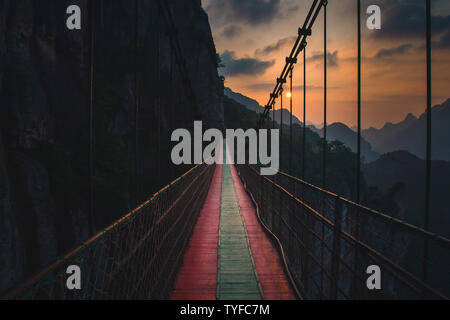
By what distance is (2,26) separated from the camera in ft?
27.3

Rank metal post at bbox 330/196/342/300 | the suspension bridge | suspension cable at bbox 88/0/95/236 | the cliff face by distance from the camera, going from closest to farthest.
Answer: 1. the suspension bridge
2. suspension cable at bbox 88/0/95/236
3. metal post at bbox 330/196/342/300
4. the cliff face

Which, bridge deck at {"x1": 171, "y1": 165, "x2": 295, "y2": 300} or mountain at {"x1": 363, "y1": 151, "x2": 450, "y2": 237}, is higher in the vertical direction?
bridge deck at {"x1": 171, "y1": 165, "x2": 295, "y2": 300}

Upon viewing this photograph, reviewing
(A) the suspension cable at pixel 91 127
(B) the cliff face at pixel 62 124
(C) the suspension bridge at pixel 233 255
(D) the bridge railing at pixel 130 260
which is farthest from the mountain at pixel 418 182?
(A) the suspension cable at pixel 91 127

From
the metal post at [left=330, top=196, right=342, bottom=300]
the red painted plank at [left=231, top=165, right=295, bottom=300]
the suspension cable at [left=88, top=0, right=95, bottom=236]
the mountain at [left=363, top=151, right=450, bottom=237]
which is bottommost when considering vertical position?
the mountain at [left=363, top=151, right=450, bottom=237]

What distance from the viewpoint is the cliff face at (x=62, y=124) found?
31.0 feet

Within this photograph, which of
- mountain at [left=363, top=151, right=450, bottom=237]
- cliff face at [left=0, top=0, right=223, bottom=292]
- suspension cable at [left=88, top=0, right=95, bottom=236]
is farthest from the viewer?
mountain at [left=363, top=151, right=450, bottom=237]

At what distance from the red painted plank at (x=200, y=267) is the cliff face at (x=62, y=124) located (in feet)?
4.58

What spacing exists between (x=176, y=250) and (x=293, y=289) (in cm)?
162

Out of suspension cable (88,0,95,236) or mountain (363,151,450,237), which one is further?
mountain (363,151,450,237)

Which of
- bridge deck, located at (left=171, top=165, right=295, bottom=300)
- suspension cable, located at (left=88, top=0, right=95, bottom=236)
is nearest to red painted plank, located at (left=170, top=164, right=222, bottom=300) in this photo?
bridge deck, located at (left=171, top=165, right=295, bottom=300)

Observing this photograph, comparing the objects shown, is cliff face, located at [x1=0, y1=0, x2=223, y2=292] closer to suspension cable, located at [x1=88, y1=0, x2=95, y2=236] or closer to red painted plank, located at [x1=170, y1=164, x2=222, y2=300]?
red painted plank, located at [x1=170, y1=164, x2=222, y2=300]

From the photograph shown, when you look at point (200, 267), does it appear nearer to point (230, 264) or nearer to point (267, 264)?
point (230, 264)

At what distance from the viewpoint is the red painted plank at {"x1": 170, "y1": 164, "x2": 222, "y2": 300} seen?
3.23 m
